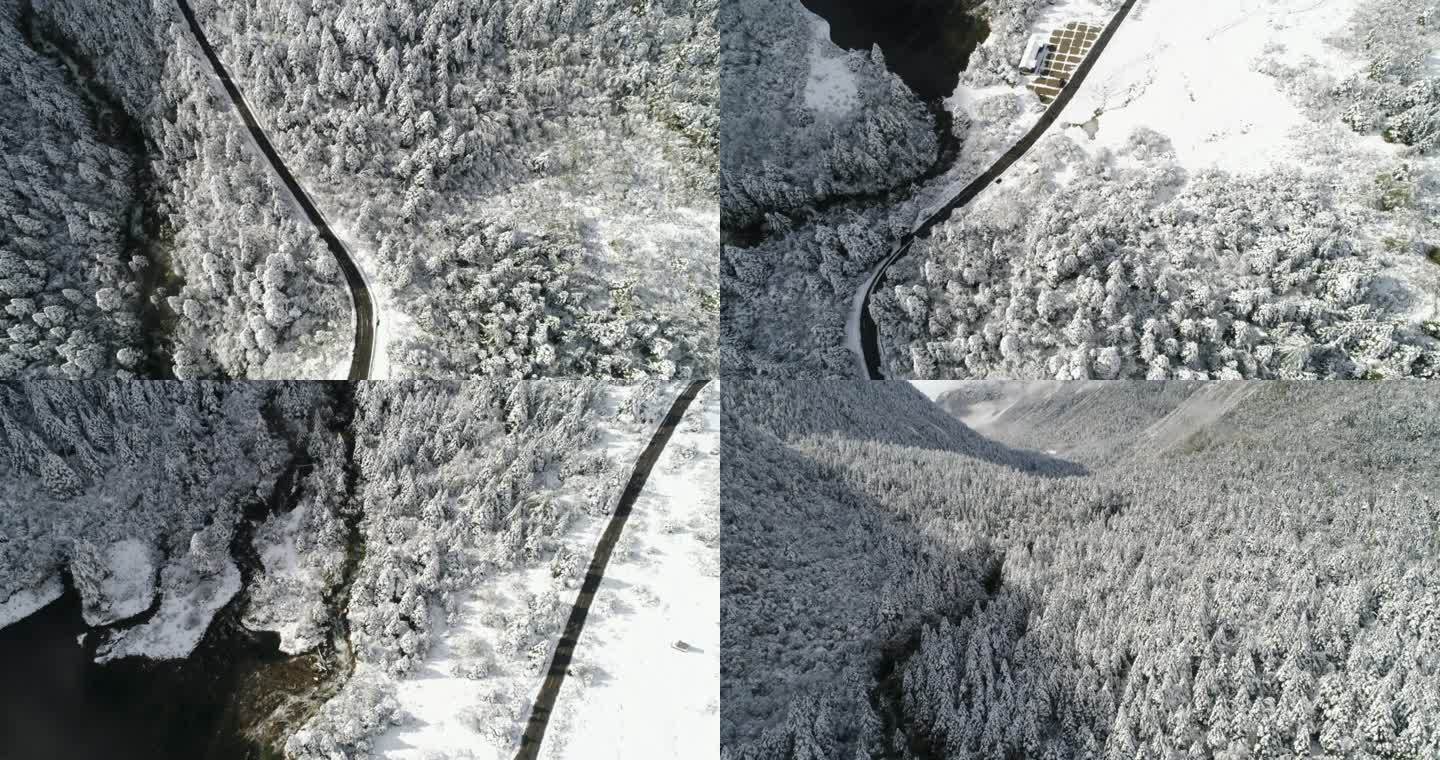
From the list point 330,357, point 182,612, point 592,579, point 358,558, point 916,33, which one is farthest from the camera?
point 916,33

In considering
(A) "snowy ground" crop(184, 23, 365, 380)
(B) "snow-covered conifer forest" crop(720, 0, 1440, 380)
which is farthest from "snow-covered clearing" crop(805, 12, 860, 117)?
(A) "snowy ground" crop(184, 23, 365, 380)

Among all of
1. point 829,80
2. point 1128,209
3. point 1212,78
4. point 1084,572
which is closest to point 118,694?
point 1084,572

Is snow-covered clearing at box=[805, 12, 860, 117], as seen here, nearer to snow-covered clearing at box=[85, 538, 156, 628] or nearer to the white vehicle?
the white vehicle

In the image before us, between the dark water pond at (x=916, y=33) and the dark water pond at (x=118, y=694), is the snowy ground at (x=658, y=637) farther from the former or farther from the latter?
the dark water pond at (x=916, y=33)

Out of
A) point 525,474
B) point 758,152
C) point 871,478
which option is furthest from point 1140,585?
point 758,152

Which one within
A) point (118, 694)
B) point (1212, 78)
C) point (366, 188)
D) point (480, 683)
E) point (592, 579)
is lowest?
point (118, 694)

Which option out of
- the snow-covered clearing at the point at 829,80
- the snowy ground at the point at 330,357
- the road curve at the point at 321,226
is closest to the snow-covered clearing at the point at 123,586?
the snowy ground at the point at 330,357

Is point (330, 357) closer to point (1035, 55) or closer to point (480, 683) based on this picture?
point (480, 683)

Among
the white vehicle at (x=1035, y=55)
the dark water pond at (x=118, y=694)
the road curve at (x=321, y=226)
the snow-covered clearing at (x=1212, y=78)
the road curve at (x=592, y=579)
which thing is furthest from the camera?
the white vehicle at (x=1035, y=55)
